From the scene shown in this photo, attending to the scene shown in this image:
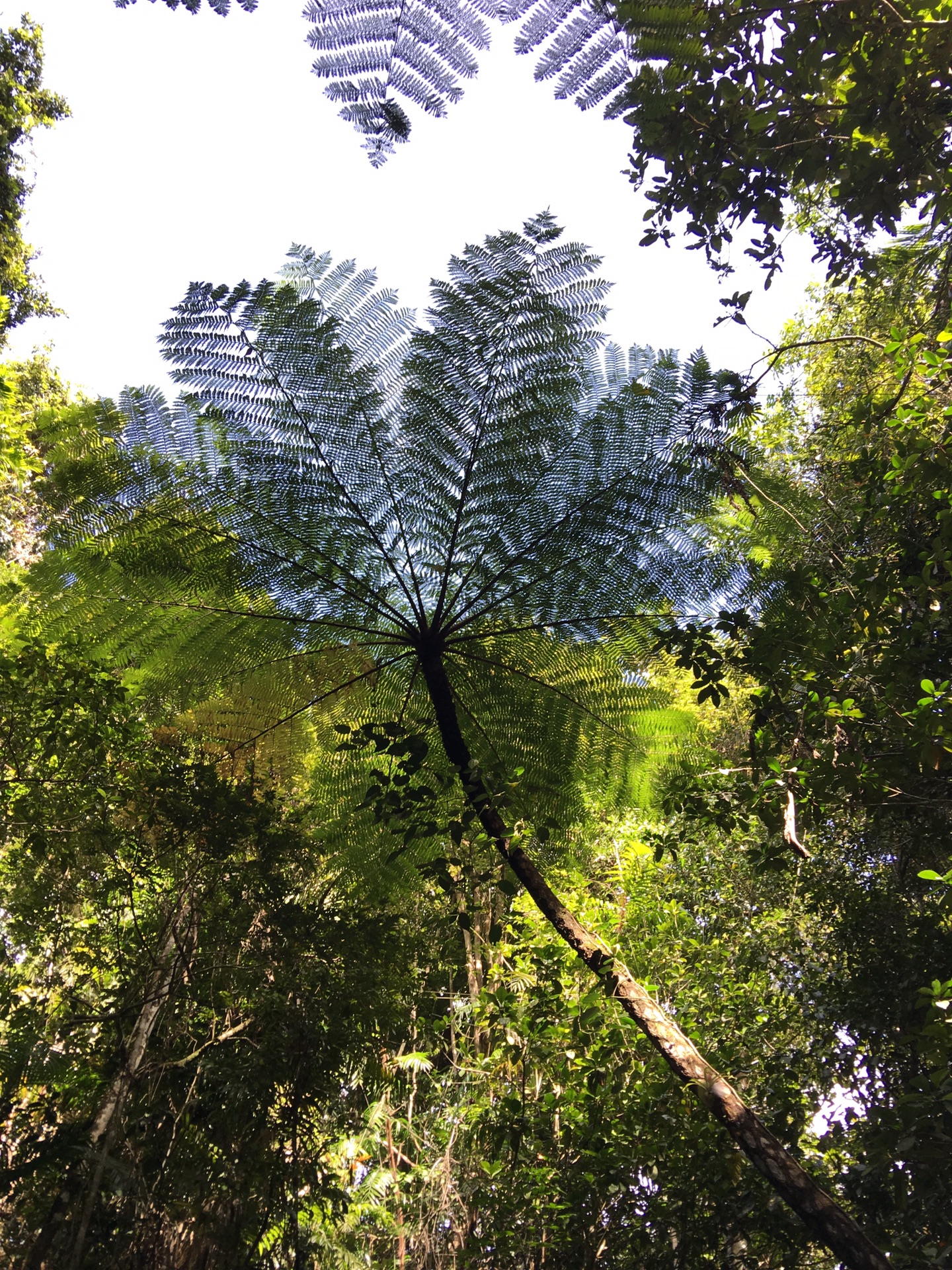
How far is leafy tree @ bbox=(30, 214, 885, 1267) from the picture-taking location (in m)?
2.25

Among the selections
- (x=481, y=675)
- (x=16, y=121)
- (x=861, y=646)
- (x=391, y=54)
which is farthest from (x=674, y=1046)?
(x=16, y=121)

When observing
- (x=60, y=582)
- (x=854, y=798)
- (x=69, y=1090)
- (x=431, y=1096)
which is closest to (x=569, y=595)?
(x=854, y=798)

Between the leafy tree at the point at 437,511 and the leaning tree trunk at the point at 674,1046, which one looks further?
the leafy tree at the point at 437,511

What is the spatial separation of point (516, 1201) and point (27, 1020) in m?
2.71

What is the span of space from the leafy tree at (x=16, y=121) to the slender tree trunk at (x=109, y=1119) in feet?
24.2

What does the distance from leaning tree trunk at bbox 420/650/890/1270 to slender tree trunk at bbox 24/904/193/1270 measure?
1513 millimetres

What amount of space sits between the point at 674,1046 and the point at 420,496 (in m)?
1.74

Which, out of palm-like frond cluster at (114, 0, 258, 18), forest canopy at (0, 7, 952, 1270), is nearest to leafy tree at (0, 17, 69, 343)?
forest canopy at (0, 7, 952, 1270)

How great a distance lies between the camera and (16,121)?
8398 mm

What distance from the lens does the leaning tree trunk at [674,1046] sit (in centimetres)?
175

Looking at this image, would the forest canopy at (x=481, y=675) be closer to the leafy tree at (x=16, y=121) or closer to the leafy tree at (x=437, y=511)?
the leafy tree at (x=437, y=511)

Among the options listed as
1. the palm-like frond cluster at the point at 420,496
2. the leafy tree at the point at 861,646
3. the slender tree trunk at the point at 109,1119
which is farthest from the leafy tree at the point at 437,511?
the slender tree trunk at the point at 109,1119

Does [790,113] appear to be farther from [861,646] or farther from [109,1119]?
[109,1119]

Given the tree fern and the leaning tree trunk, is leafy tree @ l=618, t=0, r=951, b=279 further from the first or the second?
the leaning tree trunk
